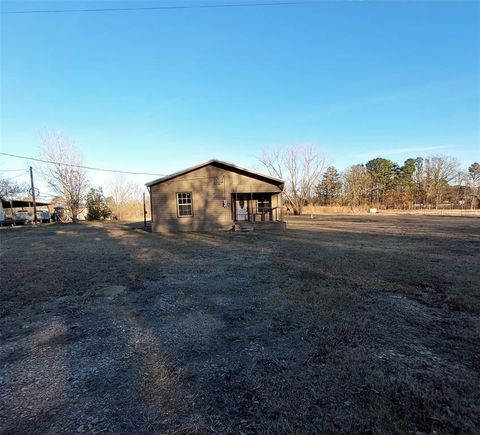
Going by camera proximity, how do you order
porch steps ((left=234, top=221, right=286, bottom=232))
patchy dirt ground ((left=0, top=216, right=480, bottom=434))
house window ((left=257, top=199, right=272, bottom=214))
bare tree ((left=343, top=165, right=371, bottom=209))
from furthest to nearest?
bare tree ((left=343, top=165, right=371, bottom=209)) → house window ((left=257, top=199, right=272, bottom=214)) → porch steps ((left=234, top=221, right=286, bottom=232)) → patchy dirt ground ((left=0, top=216, right=480, bottom=434))

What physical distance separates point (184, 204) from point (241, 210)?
160 inches

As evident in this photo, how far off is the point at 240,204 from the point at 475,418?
57.0ft

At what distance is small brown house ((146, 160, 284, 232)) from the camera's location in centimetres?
1647

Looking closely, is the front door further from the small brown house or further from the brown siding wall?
the brown siding wall

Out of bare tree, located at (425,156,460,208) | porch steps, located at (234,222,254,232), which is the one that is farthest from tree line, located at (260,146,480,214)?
porch steps, located at (234,222,254,232)

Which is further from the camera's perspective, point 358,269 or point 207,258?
point 207,258

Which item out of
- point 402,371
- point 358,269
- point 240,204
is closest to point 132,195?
point 240,204

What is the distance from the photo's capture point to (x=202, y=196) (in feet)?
54.9

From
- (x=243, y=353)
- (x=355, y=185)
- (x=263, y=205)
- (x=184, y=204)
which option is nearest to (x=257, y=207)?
(x=263, y=205)

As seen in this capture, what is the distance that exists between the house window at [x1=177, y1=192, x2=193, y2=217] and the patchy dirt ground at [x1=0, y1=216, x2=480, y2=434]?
1057 cm

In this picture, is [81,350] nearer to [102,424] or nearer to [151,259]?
[102,424]

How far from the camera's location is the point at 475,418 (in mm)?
1917

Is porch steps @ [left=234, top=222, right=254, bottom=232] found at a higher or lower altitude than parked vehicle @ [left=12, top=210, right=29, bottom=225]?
lower

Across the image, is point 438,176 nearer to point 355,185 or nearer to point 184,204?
point 355,185
